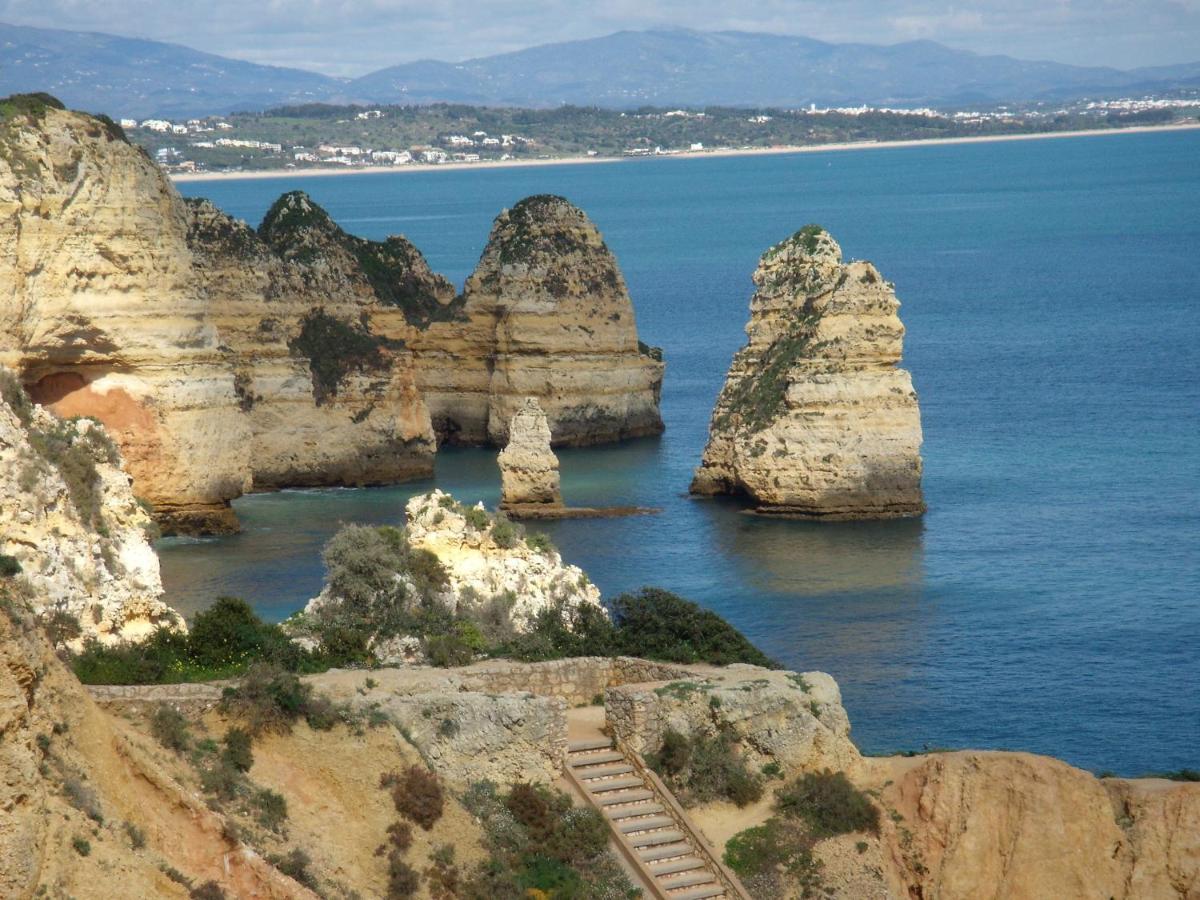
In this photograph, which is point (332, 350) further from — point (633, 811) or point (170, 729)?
point (170, 729)

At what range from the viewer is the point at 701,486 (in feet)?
215

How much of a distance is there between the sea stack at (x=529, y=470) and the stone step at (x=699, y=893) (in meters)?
Answer: 37.1

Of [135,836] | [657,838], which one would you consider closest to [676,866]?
[657,838]

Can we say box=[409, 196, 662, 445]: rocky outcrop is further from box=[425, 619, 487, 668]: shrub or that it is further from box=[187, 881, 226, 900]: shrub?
box=[187, 881, 226, 900]: shrub

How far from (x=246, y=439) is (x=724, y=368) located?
41369 mm

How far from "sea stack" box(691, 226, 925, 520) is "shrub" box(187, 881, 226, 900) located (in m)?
41.0

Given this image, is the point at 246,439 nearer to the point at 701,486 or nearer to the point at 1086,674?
the point at 701,486

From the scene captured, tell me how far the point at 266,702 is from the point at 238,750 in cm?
70

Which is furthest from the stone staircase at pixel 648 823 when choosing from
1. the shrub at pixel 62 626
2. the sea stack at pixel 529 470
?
the sea stack at pixel 529 470

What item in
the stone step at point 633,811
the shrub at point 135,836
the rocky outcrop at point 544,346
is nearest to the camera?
the shrub at point 135,836

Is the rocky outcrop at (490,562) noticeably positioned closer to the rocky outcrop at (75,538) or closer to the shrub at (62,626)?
the rocky outcrop at (75,538)

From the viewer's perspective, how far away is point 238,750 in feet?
79.6

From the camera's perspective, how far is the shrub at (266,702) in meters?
24.7

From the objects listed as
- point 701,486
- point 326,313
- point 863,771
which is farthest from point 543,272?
point 863,771
